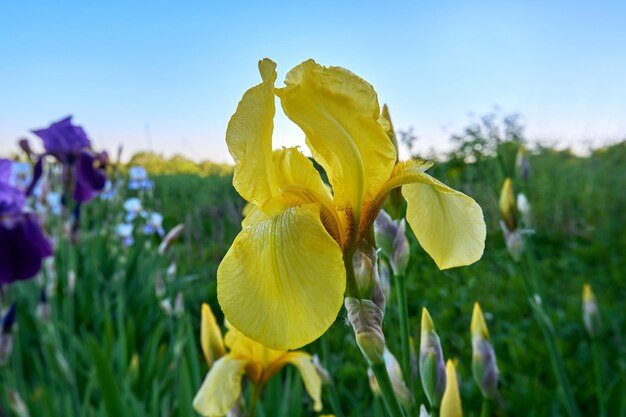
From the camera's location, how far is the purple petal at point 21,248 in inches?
54.9

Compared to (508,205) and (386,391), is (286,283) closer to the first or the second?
(386,391)

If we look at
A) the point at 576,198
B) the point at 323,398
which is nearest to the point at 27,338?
the point at 323,398

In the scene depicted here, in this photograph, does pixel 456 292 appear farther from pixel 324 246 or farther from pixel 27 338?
pixel 324 246

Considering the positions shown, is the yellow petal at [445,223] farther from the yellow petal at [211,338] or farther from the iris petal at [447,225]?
the yellow petal at [211,338]

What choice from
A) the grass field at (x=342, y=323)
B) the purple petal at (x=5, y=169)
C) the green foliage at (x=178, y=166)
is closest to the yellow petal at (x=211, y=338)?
the grass field at (x=342, y=323)

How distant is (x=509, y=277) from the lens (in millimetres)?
3621

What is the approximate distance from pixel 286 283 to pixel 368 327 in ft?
0.34

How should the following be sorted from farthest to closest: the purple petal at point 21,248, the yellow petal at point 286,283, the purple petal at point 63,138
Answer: the purple petal at point 63,138 → the purple petal at point 21,248 → the yellow petal at point 286,283

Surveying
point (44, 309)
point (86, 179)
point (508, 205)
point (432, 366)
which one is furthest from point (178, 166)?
point (432, 366)

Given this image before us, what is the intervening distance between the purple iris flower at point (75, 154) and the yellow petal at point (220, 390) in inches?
55.2

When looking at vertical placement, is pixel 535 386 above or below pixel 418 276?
below

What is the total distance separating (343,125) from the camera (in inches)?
23.9

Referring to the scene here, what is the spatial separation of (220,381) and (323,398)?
1291mm

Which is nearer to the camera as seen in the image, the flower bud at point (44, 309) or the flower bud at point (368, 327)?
the flower bud at point (368, 327)
